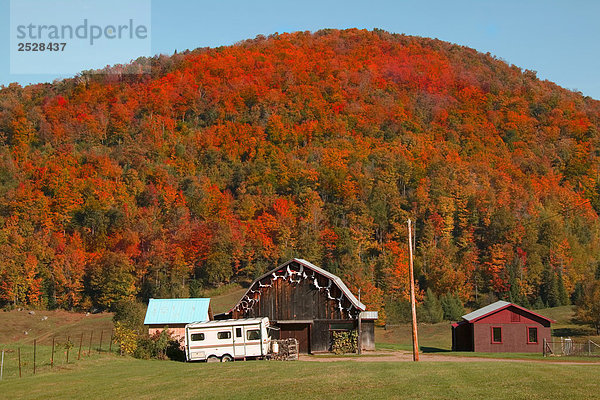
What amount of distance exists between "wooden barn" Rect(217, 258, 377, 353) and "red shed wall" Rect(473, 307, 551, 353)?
8.51 meters

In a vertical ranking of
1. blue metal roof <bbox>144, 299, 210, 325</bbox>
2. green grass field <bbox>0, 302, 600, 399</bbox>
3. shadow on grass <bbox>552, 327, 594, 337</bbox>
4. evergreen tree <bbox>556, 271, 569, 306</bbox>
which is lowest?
shadow on grass <bbox>552, 327, 594, 337</bbox>

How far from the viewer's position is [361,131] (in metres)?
180

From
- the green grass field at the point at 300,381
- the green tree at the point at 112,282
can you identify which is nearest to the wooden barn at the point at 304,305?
the green grass field at the point at 300,381

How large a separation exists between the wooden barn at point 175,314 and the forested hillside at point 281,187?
46969mm

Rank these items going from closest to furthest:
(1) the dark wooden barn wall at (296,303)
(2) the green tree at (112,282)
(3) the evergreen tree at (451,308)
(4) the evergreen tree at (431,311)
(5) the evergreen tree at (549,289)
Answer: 1. (1) the dark wooden barn wall at (296,303)
2. (4) the evergreen tree at (431,311)
3. (3) the evergreen tree at (451,308)
4. (5) the evergreen tree at (549,289)
5. (2) the green tree at (112,282)

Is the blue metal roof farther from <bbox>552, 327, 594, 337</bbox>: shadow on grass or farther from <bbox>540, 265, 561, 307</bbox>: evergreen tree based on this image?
A: <bbox>540, 265, 561, 307</bbox>: evergreen tree

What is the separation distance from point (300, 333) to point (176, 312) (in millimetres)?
9928

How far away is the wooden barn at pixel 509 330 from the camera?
158ft

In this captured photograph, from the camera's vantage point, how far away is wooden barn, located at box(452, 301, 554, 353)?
1893 inches

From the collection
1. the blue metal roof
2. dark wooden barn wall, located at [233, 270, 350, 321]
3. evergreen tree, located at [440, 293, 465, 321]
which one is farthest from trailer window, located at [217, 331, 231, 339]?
evergreen tree, located at [440, 293, 465, 321]

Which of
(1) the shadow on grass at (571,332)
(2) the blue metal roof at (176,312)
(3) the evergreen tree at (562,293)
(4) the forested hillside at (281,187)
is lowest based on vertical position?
(1) the shadow on grass at (571,332)

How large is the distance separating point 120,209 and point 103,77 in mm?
78274

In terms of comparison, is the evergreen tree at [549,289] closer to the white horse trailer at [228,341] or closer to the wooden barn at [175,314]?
the wooden barn at [175,314]

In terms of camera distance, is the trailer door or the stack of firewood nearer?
the trailer door
